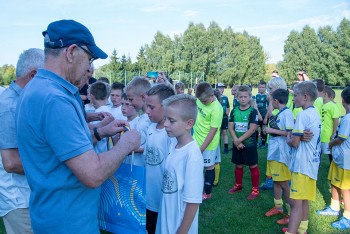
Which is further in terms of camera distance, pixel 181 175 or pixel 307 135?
pixel 307 135

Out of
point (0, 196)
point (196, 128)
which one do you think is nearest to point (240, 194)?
point (196, 128)

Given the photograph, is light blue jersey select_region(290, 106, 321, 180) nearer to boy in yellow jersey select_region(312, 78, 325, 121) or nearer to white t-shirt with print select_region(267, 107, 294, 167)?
white t-shirt with print select_region(267, 107, 294, 167)

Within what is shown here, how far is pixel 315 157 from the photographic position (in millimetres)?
4082

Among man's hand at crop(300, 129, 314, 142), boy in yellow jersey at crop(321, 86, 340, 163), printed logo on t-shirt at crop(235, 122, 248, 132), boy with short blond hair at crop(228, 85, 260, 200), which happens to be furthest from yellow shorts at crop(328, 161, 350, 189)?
boy in yellow jersey at crop(321, 86, 340, 163)

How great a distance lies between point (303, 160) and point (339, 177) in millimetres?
1316

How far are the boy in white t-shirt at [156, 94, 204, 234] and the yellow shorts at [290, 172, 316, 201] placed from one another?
2.03 metres

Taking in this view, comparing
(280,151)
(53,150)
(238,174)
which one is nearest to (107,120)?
(53,150)

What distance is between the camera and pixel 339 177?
16.0 ft

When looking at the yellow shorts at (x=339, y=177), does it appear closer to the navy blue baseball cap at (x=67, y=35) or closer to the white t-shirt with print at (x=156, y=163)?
the white t-shirt with print at (x=156, y=163)

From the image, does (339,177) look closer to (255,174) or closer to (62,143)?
(255,174)

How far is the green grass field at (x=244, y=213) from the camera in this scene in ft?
15.5

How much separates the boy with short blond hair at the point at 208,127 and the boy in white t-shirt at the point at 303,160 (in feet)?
5.99

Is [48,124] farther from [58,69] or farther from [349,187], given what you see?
[349,187]

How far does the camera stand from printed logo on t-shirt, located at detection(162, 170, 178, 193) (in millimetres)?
2494
